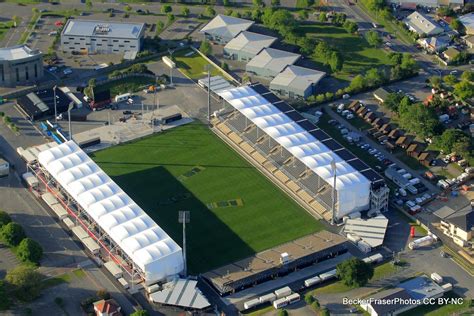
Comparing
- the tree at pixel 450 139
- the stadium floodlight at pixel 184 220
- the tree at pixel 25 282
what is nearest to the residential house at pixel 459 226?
the tree at pixel 450 139

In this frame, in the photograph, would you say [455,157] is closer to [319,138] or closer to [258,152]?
[319,138]

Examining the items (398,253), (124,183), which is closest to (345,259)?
(398,253)

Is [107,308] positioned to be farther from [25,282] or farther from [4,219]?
[4,219]

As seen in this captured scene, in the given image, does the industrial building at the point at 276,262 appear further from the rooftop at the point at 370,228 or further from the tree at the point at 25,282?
the tree at the point at 25,282

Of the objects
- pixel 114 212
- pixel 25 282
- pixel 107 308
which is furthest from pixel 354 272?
pixel 25 282

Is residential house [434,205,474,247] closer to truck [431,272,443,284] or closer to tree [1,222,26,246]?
truck [431,272,443,284]

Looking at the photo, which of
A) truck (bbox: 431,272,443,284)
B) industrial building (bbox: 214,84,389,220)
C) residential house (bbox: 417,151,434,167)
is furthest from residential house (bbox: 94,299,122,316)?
residential house (bbox: 417,151,434,167)
